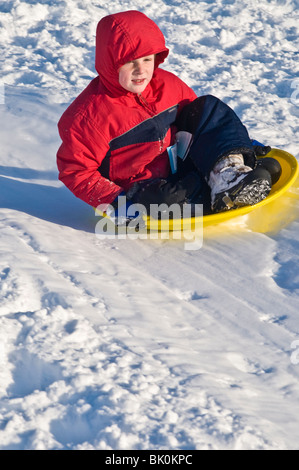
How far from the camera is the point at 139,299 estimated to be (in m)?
2.33

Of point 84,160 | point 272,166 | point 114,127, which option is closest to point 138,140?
point 114,127

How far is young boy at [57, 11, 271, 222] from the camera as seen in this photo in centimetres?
277

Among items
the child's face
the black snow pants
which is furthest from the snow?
the child's face

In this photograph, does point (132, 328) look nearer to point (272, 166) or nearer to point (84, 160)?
point (84, 160)

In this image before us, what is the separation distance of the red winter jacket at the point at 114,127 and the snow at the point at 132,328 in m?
0.29

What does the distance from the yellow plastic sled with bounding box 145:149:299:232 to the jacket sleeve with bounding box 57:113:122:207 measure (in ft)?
0.83

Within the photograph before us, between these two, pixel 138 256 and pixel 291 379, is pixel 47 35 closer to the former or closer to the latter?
pixel 138 256

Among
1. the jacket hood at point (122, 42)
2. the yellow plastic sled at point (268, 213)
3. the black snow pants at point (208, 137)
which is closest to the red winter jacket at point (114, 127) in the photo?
the jacket hood at point (122, 42)

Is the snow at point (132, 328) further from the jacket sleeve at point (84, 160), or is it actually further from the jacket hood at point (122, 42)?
the jacket hood at point (122, 42)

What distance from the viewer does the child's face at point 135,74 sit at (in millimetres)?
2773

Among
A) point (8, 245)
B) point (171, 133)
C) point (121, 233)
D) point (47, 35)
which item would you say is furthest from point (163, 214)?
point (47, 35)

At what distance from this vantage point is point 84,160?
2779 mm

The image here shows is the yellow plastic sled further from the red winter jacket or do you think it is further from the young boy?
the red winter jacket

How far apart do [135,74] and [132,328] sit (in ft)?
4.16
